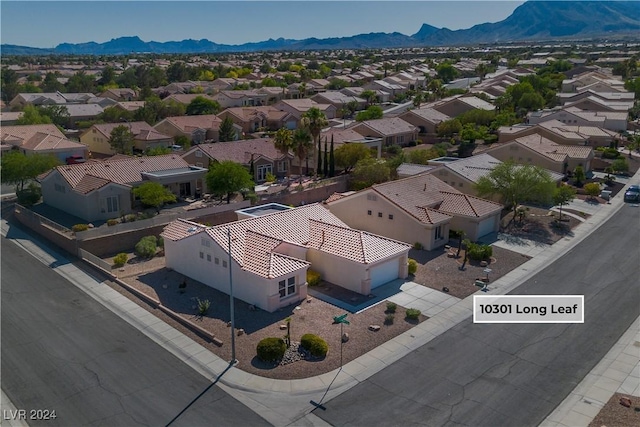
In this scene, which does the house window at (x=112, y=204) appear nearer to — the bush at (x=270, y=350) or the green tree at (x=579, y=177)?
the bush at (x=270, y=350)

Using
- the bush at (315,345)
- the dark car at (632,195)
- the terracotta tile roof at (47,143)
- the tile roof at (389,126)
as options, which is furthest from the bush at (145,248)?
the dark car at (632,195)

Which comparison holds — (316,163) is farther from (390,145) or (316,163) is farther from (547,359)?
(547,359)

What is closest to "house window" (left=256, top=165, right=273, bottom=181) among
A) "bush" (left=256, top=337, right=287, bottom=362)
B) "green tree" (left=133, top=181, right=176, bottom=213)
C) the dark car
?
"green tree" (left=133, top=181, right=176, bottom=213)

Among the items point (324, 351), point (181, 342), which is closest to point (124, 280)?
point (181, 342)

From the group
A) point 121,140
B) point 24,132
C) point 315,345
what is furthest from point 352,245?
point 24,132

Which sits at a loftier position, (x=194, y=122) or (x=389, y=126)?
(x=194, y=122)

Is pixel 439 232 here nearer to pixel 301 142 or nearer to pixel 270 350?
pixel 301 142

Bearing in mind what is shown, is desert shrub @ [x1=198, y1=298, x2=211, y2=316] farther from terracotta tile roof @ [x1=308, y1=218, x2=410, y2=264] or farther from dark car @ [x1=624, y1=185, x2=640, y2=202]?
dark car @ [x1=624, y1=185, x2=640, y2=202]
